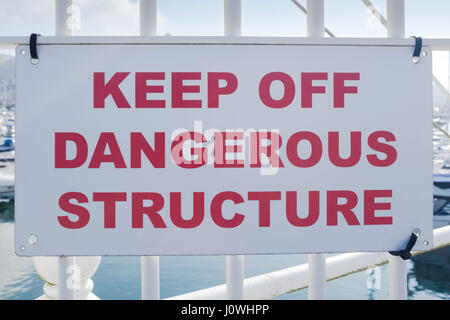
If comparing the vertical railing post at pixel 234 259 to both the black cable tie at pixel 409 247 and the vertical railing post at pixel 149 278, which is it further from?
the black cable tie at pixel 409 247

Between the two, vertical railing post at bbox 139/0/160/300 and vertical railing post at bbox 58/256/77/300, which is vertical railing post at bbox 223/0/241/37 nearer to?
vertical railing post at bbox 139/0/160/300

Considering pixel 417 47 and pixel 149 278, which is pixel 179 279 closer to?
pixel 149 278

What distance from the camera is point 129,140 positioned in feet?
3.73

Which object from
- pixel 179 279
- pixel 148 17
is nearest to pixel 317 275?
pixel 148 17

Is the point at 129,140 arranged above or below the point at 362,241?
above

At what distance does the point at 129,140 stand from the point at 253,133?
414 millimetres

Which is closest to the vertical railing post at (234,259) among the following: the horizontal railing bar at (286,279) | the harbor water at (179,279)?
the horizontal railing bar at (286,279)

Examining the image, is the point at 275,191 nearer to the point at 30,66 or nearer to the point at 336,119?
the point at 336,119

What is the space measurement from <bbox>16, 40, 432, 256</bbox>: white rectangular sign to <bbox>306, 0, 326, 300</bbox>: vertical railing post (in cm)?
6

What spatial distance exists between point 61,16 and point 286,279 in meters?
1.37

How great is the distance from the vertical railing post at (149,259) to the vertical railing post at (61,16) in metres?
0.25

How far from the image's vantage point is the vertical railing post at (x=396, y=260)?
1.18 meters

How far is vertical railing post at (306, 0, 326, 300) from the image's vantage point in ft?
3.83
